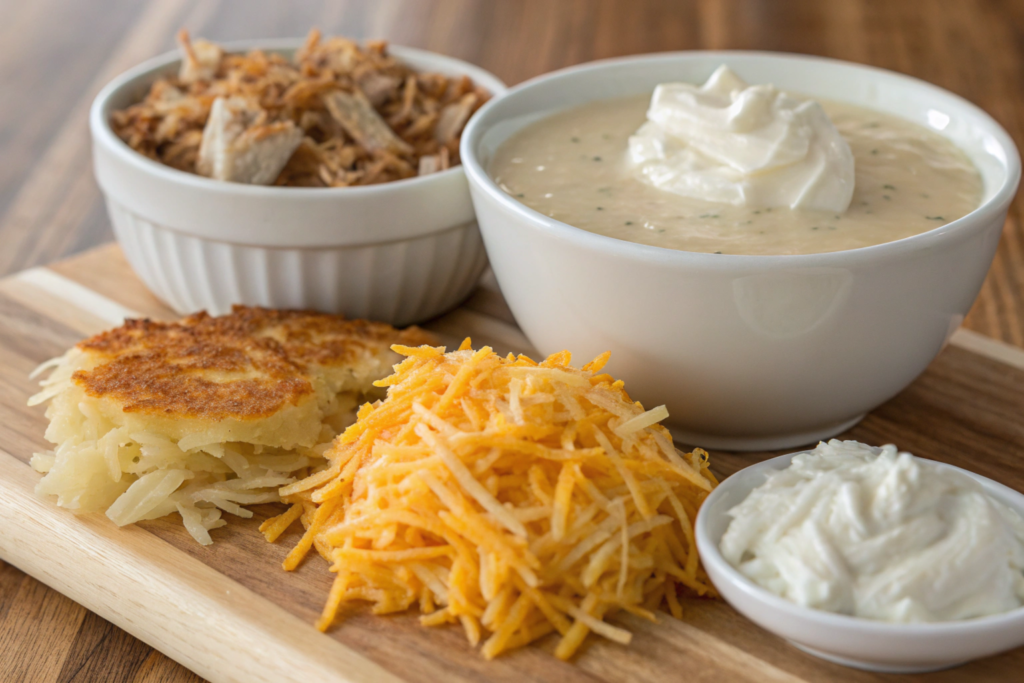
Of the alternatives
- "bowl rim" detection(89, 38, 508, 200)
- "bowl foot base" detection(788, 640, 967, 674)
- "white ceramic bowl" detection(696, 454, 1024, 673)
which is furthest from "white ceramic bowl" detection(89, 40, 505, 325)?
"bowl foot base" detection(788, 640, 967, 674)

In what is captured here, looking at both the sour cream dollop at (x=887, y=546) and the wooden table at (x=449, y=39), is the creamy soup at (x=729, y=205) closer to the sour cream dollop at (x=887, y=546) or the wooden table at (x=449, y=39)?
the sour cream dollop at (x=887, y=546)

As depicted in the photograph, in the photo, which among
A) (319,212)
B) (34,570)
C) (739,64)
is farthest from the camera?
(739,64)

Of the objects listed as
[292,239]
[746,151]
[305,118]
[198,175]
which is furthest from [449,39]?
[746,151]

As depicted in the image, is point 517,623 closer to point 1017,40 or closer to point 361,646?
point 361,646

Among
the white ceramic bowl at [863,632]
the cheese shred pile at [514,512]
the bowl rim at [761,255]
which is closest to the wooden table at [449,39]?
the bowl rim at [761,255]

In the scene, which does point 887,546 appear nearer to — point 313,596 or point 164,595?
point 313,596

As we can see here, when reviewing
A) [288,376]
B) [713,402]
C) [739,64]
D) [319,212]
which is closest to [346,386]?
[288,376]

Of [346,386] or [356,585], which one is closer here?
[356,585]
